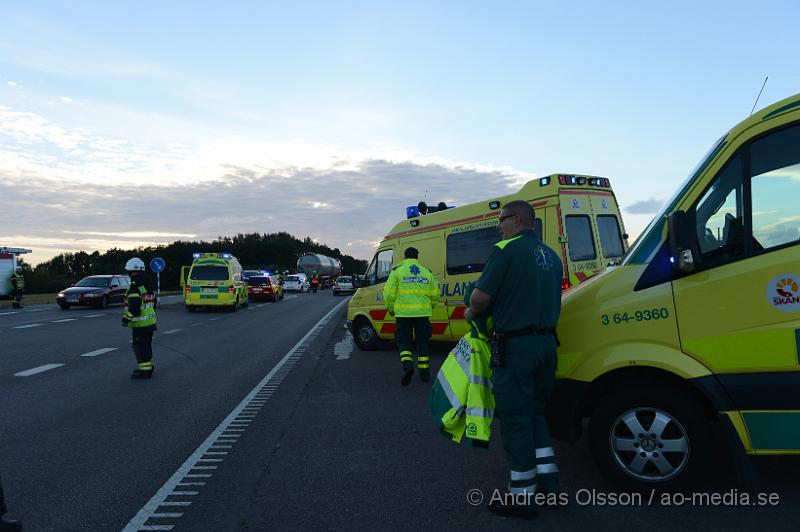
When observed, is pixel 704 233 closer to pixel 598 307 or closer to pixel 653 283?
pixel 653 283

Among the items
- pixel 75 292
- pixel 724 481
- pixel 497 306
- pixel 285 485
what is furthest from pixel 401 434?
pixel 75 292

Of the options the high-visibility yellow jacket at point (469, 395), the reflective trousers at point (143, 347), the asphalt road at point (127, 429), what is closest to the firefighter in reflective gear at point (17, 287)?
the asphalt road at point (127, 429)

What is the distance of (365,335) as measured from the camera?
1229cm

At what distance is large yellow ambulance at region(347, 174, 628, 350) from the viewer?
898 centimetres

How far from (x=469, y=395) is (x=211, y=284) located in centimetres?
2340

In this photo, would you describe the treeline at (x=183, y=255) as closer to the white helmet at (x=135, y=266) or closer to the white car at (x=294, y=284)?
the white car at (x=294, y=284)

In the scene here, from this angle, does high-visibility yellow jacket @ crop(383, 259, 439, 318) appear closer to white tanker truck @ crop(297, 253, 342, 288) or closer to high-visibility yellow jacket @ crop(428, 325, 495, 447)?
high-visibility yellow jacket @ crop(428, 325, 495, 447)

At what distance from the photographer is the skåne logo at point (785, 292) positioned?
3.51 metres

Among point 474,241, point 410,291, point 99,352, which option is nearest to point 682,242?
point 410,291

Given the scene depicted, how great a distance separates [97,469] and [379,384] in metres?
4.14

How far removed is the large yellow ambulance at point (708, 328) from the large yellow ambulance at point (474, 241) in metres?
3.62

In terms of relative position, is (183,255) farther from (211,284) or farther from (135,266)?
(135,266)

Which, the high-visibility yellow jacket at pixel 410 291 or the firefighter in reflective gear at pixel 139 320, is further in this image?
the firefighter in reflective gear at pixel 139 320

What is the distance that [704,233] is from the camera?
386 cm
